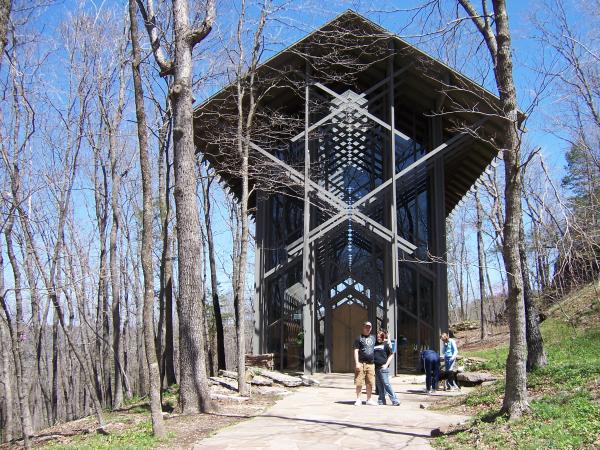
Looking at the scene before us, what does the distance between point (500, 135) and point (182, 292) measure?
11440 mm

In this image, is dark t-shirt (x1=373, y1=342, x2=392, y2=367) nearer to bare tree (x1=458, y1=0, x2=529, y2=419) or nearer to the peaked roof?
bare tree (x1=458, y1=0, x2=529, y2=419)

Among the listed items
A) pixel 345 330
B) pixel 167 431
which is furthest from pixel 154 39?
pixel 345 330

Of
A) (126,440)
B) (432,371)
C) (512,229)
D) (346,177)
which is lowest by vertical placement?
(126,440)

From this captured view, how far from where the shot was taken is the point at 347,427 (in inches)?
314

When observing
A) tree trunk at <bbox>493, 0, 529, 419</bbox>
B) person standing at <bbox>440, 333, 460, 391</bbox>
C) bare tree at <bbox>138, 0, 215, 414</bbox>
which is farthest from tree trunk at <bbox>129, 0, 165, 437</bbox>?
person standing at <bbox>440, 333, 460, 391</bbox>

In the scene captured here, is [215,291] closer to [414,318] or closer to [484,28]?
[414,318]

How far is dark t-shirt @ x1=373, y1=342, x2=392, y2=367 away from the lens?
10.4 meters

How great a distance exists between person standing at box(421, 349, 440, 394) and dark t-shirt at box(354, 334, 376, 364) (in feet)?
8.44

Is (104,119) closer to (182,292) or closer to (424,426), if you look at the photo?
(182,292)

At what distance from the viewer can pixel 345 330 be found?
66.2ft

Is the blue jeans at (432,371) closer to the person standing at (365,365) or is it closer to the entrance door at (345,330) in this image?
the person standing at (365,365)

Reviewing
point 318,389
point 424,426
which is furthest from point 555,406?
point 318,389

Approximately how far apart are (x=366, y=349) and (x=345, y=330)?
9.85 meters

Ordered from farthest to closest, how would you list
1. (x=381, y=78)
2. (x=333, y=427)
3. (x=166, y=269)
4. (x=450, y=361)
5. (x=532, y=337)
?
(x=381, y=78), (x=166, y=269), (x=450, y=361), (x=532, y=337), (x=333, y=427)
